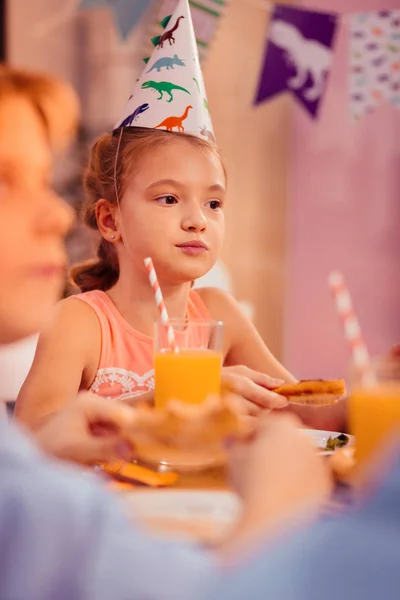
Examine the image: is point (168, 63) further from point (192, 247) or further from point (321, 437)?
point (321, 437)

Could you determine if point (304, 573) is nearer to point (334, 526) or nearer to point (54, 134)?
point (334, 526)

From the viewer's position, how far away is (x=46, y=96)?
790 mm

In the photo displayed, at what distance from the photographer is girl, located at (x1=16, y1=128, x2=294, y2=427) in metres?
1.45

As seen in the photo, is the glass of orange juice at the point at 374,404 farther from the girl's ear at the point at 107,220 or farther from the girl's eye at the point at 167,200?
the girl's ear at the point at 107,220

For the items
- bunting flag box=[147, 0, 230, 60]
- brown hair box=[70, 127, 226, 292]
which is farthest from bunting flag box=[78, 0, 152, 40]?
brown hair box=[70, 127, 226, 292]

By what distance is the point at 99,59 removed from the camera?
3.92 metres

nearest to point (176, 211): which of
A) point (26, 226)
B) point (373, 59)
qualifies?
point (26, 226)

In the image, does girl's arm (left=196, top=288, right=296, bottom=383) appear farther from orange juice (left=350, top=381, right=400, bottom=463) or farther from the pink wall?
the pink wall

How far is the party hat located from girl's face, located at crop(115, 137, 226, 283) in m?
0.04

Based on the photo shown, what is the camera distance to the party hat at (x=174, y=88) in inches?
59.1

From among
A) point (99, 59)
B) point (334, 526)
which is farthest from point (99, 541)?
point (99, 59)

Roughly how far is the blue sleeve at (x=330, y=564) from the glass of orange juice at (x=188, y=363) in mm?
627

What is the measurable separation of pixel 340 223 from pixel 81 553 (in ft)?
13.0

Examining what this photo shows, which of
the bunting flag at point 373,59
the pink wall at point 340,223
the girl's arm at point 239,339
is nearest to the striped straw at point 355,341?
the girl's arm at point 239,339
